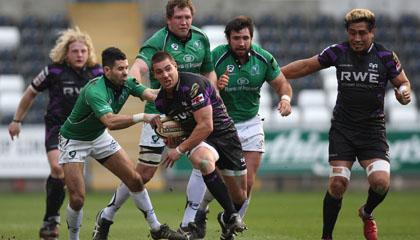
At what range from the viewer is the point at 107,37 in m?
23.9

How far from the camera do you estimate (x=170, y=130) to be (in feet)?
33.2

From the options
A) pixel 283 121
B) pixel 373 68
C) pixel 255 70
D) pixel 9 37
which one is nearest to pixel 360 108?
pixel 373 68

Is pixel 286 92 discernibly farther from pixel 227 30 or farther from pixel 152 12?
pixel 152 12

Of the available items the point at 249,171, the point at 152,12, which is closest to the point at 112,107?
the point at 249,171

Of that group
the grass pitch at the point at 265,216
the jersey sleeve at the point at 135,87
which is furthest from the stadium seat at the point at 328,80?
the jersey sleeve at the point at 135,87

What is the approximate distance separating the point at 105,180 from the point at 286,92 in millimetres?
12581

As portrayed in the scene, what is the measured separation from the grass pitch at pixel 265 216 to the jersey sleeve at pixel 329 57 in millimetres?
2248

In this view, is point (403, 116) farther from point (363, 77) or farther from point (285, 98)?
point (363, 77)

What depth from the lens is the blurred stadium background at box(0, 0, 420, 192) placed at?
2307cm

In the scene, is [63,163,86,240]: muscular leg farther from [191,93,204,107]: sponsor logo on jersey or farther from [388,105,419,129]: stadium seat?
[388,105,419,129]: stadium seat

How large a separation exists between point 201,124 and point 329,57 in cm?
176

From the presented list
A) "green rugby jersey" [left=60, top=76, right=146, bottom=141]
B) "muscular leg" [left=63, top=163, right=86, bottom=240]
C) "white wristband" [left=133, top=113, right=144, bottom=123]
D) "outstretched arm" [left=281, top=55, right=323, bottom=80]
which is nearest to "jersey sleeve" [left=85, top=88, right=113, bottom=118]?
"green rugby jersey" [left=60, top=76, right=146, bottom=141]

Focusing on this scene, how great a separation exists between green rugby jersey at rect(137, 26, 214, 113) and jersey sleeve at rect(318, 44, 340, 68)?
124cm

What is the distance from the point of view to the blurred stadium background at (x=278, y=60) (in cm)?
2307
